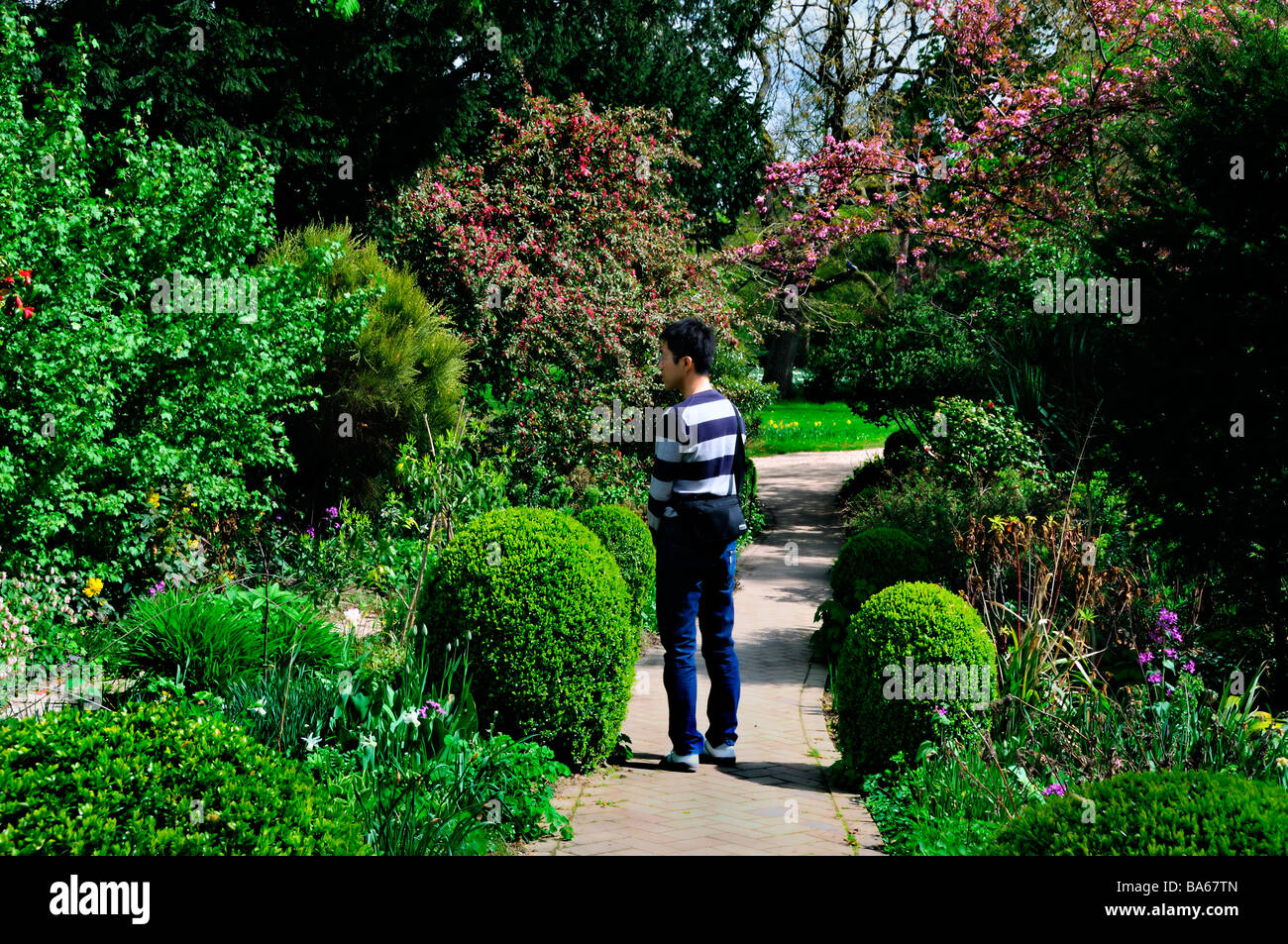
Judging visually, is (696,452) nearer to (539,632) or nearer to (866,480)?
(539,632)

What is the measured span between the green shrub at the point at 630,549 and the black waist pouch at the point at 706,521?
3.14 meters

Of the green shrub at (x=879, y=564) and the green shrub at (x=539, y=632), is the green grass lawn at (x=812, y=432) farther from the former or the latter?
the green shrub at (x=539, y=632)

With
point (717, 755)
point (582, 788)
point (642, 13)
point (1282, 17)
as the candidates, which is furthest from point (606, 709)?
point (642, 13)

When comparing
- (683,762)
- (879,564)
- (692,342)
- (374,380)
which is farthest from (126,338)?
(879,564)

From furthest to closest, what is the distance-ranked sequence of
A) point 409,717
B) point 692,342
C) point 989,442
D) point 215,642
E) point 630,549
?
point 989,442, point 630,549, point 215,642, point 692,342, point 409,717

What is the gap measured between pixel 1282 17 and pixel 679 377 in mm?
3925

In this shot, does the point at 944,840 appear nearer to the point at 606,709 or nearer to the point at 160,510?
the point at 606,709

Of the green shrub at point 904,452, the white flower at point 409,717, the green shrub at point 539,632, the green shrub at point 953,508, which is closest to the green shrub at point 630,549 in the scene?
the green shrub at point 953,508

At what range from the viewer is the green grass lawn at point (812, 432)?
25719 mm

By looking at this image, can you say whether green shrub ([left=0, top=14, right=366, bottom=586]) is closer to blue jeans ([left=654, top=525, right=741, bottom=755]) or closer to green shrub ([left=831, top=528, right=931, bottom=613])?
blue jeans ([left=654, top=525, right=741, bottom=755])

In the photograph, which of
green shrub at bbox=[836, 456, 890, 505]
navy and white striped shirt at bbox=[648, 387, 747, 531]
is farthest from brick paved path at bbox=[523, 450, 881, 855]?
green shrub at bbox=[836, 456, 890, 505]

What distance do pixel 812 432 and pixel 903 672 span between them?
23932 millimetres

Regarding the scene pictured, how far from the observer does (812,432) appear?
92.9 ft

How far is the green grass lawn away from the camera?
25.7 m
